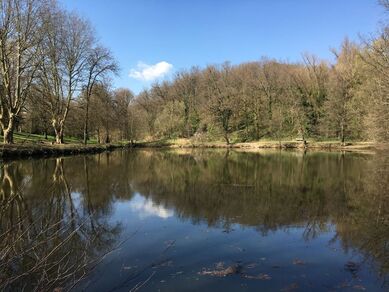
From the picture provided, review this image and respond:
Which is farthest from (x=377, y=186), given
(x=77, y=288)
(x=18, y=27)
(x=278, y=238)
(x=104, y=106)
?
(x=104, y=106)

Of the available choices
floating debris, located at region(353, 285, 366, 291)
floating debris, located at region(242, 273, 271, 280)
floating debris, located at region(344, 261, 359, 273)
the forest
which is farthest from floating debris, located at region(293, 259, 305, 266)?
the forest

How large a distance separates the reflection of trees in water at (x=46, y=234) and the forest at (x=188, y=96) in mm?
16592

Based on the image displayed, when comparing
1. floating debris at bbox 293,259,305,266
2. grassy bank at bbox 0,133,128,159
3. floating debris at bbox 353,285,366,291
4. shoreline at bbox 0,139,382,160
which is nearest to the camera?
floating debris at bbox 353,285,366,291

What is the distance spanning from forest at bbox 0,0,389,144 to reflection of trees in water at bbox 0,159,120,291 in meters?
16.6

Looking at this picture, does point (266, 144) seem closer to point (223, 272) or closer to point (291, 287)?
point (223, 272)

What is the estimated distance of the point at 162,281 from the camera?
7.19m

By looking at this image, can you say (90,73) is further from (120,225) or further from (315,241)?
(315,241)

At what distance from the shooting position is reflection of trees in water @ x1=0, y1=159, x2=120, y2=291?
438 cm

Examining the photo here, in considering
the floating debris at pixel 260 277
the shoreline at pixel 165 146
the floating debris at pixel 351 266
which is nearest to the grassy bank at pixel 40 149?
the shoreline at pixel 165 146

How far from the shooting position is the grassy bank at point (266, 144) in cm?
5756

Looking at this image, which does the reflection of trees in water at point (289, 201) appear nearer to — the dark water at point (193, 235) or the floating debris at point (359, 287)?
the dark water at point (193, 235)

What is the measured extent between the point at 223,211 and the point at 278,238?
340cm

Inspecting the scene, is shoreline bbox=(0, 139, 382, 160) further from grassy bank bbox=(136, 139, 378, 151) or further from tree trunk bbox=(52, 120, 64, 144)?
tree trunk bbox=(52, 120, 64, 144)

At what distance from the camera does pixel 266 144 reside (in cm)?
6425
